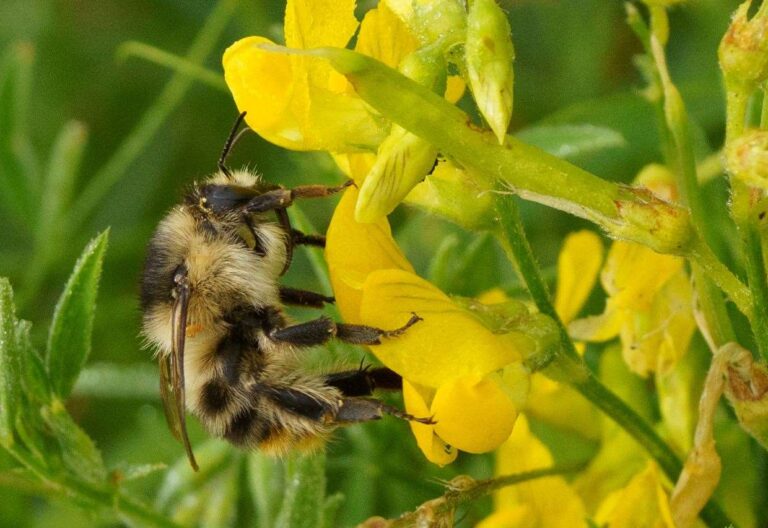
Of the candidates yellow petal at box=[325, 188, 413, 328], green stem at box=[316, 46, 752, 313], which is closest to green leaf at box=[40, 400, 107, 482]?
yellow petal at box=[325, 188, 413, 328]

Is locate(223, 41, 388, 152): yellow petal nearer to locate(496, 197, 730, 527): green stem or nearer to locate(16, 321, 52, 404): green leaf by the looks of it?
locate(496, 197, 730, 527): green stem

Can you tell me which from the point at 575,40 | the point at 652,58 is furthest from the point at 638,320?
the point at 575,40

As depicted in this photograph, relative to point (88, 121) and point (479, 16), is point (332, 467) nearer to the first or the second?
point (479, 16)

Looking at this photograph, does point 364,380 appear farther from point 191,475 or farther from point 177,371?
point 191,475

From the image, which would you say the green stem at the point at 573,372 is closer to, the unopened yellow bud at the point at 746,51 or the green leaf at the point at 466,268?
the unopened yellow bud at the point at 746,51

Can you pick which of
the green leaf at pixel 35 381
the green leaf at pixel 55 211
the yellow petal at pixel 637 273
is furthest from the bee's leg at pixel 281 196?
the green leaf at pixel 55 211

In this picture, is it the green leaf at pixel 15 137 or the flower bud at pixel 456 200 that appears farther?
the green leaf at pixel 15 137
